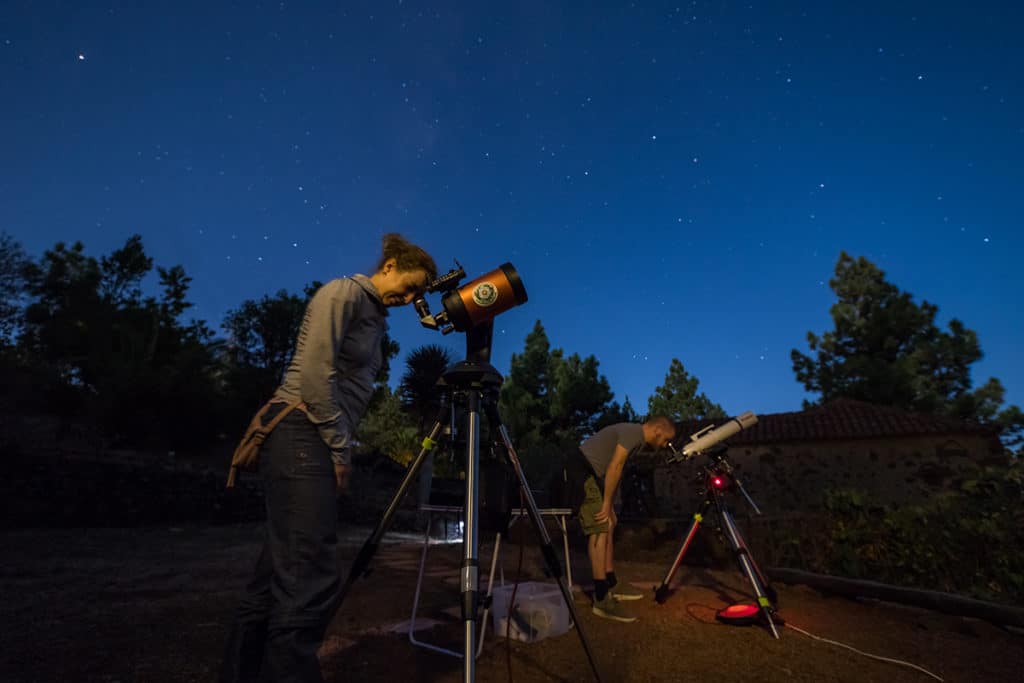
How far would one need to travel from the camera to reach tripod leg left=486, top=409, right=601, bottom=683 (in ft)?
6.57

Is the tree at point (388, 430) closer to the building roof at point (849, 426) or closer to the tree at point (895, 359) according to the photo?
the building roof at point (849, 426)

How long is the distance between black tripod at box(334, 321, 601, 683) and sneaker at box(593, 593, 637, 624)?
6.09 ft

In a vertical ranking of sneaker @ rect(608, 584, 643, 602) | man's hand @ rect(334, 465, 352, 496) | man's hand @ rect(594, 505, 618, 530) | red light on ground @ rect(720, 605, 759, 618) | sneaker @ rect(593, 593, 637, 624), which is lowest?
sneaker @ rect(608, 584, 643, 602)

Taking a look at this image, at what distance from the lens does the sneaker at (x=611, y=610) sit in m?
3.81

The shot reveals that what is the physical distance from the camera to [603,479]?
14.7ft

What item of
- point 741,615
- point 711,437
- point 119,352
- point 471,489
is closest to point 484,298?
point 471,489

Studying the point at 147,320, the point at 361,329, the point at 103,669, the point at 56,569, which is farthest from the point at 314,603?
the point at 147,320

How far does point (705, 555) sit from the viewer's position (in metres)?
7.34

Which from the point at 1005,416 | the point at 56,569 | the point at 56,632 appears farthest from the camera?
the point at 1005,416

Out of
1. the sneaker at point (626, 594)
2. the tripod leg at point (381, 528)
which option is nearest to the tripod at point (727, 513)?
the sneaker at point (626, 594)

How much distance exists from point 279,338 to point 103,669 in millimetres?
33732

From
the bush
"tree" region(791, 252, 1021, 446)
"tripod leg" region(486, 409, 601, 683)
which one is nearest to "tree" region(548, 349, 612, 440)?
the bush

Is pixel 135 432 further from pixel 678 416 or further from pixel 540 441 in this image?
pixel 678 416

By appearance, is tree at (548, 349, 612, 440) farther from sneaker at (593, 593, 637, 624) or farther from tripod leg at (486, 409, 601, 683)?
tripod leg at (486, 409, 601, 683)
